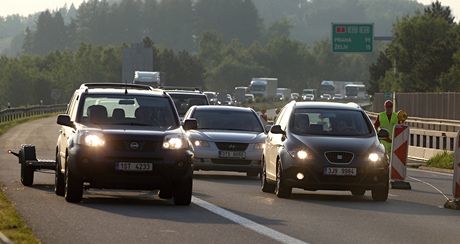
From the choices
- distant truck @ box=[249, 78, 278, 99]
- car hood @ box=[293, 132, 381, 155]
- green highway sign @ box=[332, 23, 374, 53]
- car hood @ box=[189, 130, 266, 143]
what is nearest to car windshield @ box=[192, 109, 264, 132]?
car hood @ box=[189, 130, 266, 143]

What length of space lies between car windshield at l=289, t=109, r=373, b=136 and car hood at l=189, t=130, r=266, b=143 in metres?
4.83

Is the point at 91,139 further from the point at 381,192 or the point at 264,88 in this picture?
the point at 264,88

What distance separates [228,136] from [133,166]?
30.0 feet

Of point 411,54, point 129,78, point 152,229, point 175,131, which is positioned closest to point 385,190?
point 175,131

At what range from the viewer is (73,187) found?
1903cm

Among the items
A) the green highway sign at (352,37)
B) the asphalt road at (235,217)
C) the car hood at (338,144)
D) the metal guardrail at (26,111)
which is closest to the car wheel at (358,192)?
the asphalt road at (235,217)

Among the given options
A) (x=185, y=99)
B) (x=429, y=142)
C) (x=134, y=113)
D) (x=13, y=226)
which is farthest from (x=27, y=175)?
(x=429, y=142)

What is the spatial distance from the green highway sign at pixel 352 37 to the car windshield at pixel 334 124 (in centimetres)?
5334

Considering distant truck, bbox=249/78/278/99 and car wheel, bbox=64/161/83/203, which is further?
distant truck, bbox=249/78/278/99

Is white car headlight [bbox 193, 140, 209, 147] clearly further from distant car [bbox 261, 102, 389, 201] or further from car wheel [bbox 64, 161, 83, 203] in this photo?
car wheel [bbox 64, 161, 83, 203]

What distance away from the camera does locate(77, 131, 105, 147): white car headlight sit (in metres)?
19.1

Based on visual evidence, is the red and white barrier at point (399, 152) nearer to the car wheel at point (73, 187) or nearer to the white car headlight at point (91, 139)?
the white car headlight at point (91, 139)

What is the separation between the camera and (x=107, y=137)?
19.1 metres

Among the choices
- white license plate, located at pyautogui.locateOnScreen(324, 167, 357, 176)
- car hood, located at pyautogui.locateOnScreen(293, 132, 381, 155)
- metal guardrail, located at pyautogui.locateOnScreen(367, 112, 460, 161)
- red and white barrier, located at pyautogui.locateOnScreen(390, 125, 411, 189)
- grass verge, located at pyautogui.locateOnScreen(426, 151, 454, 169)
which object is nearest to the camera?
white license plate, located at pyautogui.locateOnScreen(324, 167, 357, 176)
